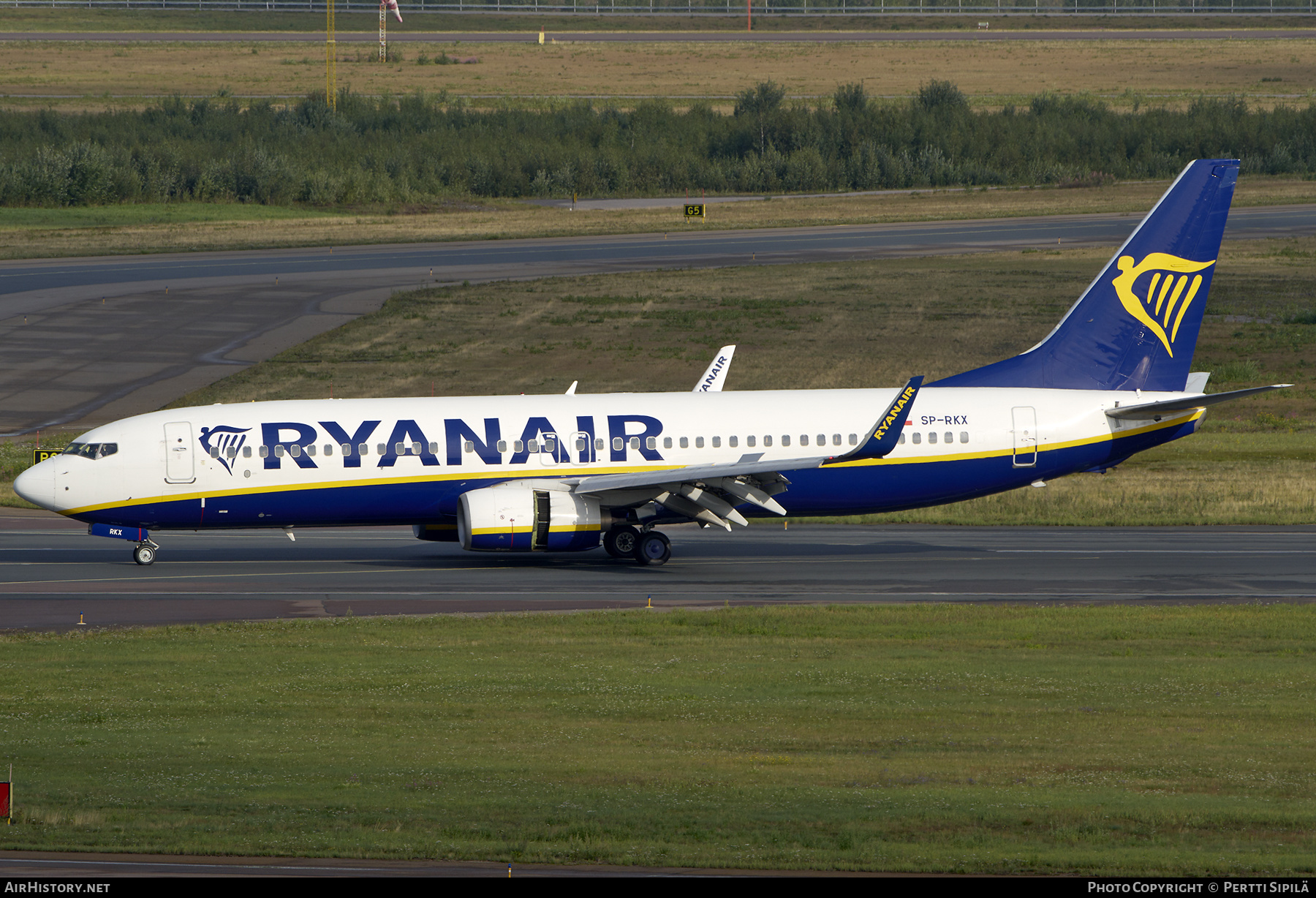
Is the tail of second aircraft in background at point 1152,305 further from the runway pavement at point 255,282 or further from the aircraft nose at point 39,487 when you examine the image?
the runway pavement at point 255,282

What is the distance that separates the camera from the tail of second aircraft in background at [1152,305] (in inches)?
1603

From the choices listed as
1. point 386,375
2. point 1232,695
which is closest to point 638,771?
point 1232,695

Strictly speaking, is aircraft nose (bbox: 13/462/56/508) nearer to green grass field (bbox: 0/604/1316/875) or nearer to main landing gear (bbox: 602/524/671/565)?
green grass field (bbox: 0/604/1316/875)

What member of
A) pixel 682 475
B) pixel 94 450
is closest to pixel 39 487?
pixel 94 450

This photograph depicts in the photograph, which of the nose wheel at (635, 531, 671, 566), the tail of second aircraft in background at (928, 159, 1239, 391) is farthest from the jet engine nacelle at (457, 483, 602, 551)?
the tail of second aircraft in background at (928, 159, 1239, 391)

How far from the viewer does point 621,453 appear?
37688 mm

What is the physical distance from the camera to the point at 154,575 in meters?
36.4

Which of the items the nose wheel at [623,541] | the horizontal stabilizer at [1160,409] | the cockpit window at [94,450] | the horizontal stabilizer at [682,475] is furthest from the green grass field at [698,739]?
the cockpit window at [94,450]

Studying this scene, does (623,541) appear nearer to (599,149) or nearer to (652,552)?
(652,552)

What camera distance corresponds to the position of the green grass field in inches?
640

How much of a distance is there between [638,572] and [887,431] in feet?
23.0

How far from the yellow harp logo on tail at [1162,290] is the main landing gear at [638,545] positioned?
14.3 m

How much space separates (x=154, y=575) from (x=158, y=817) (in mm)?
20478

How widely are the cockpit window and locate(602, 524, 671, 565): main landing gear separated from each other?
12.1 metres
